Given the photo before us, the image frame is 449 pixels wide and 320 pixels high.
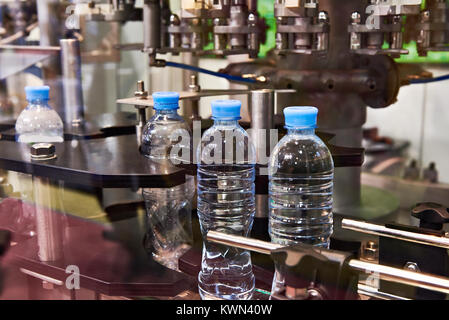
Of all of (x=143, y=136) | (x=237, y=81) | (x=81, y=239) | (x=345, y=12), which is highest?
(x=345, y=12)

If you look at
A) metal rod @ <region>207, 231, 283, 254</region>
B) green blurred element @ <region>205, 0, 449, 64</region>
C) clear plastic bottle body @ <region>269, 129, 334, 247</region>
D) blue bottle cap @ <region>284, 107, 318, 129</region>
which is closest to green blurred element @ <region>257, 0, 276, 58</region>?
green blurred element @ <region>205, 0, 449, 64</region>

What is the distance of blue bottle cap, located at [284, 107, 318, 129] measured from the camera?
975mm

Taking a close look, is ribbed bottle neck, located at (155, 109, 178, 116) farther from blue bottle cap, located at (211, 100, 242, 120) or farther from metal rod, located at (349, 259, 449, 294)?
metal rod, located at (349, 259, 449, 294)

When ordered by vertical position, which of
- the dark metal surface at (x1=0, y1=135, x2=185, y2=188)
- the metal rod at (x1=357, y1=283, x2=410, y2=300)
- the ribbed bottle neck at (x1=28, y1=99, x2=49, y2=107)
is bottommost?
the metal rod at (x1=357, y1=283, x2=410, y2=300)

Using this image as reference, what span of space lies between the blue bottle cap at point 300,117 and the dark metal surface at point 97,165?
28 centimetres

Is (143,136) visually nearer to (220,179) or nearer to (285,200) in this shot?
(220,179)

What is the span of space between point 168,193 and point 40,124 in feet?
1.28

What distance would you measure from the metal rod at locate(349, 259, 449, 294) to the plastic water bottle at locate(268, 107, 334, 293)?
33 cm

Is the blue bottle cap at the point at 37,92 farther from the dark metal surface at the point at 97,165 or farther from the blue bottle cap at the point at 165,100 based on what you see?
the blue bottle cap at the point at 165,100

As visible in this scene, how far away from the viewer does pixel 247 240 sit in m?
0.91

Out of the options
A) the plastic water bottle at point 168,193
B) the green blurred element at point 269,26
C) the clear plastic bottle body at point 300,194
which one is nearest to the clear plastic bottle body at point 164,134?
the plastic water bottle at point 168,193

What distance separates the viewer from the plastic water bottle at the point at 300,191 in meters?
1.14

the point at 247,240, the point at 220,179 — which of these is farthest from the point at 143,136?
the point at 247,240
